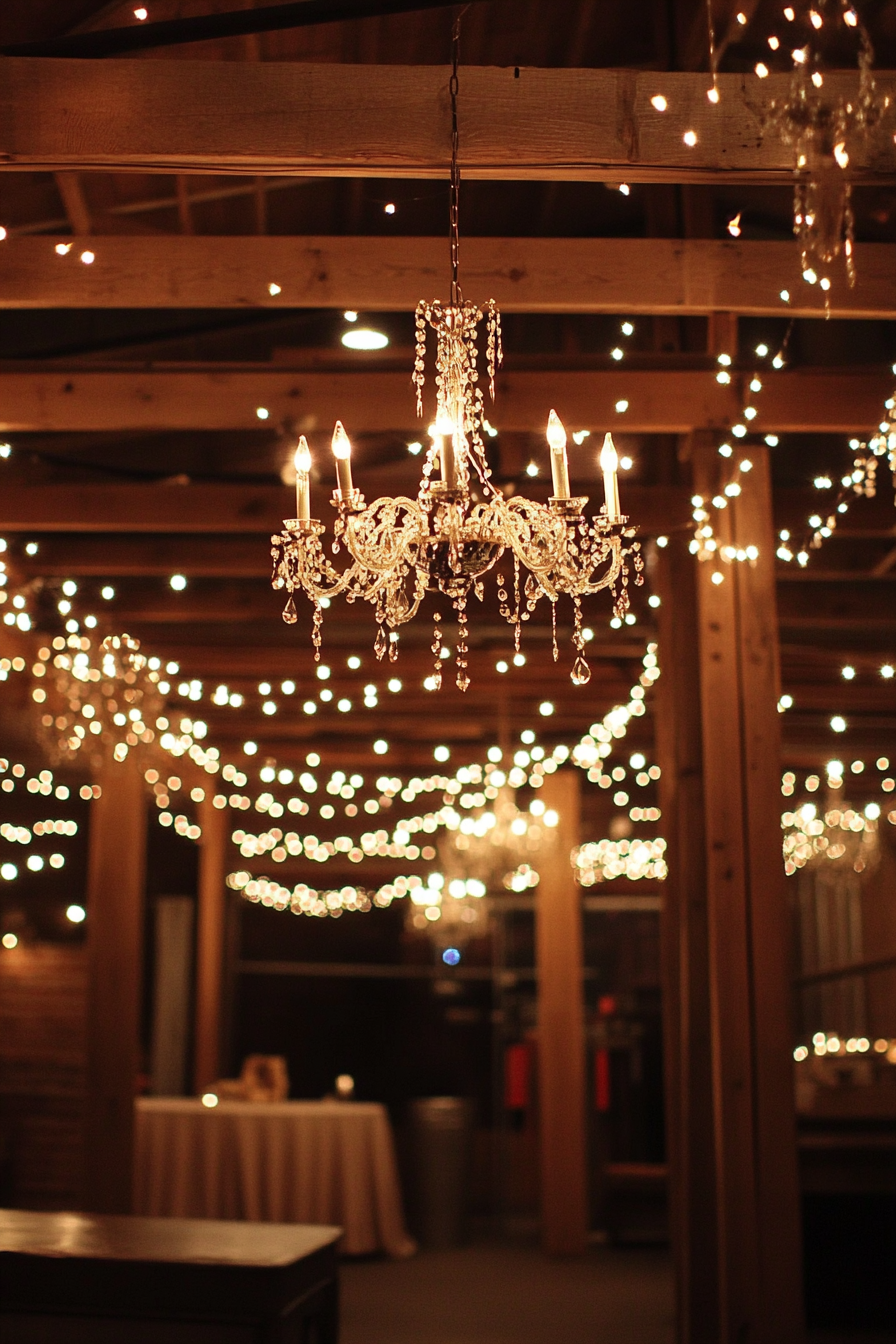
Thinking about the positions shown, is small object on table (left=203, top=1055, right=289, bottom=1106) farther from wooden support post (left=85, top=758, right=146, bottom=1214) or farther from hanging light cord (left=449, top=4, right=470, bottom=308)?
hanging light cord (left=449, top=4, right=470, bottom=308)

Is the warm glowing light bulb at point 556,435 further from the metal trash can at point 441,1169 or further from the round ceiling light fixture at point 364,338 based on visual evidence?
the metal trash can at point 441,1169

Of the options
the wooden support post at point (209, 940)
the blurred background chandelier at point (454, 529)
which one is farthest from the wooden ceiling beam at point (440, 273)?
the wooden support post at point (209, 940)

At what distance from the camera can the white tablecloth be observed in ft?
28.0

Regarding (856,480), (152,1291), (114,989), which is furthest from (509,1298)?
(856,480)

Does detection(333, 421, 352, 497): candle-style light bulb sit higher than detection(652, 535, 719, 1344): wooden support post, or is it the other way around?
detection(333, 421, 352, 497): candle-style light bulb

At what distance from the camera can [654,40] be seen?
5.24 meters

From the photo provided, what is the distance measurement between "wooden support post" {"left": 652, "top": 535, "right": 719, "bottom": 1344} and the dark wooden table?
1515 millimetres

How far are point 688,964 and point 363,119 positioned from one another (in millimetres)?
3169

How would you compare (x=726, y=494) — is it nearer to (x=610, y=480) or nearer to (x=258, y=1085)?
(x=610, y=480)

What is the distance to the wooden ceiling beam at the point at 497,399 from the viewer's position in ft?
15.4

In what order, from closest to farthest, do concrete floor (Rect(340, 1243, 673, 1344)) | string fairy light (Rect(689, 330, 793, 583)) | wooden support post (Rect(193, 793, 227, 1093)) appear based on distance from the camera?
string fairy light (Rect(689, 330, 793, 583)), concrete floor (Rect(340, 1243, 673, 1344)), wooden support post (Rect(193, 793, 227, 1093))

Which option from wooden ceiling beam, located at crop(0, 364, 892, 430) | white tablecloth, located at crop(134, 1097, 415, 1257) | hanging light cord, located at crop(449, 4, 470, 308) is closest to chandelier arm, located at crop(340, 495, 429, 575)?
hanging light cord, located at crop(449, 4, 470, 308)

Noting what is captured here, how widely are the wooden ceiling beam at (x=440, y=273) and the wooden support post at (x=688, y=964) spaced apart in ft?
4.99

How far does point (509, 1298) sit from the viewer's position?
7.41 meters
